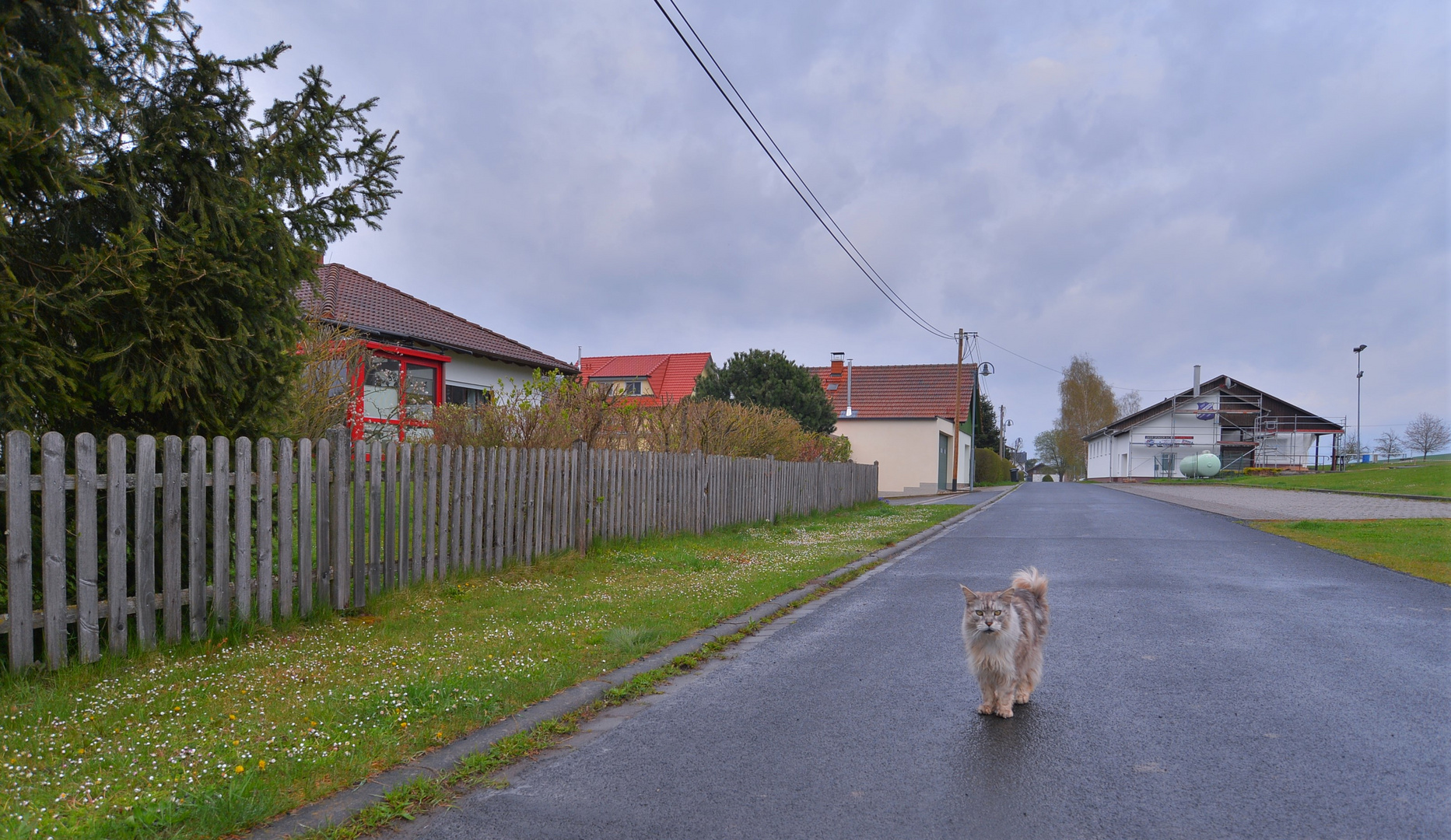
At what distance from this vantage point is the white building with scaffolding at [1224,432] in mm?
64688

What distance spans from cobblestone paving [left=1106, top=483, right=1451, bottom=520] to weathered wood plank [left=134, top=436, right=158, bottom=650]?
2061cm

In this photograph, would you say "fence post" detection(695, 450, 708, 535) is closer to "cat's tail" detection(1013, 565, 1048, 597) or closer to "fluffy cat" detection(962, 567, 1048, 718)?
"cat's tail" detection(1013, 565, 1048, 597)

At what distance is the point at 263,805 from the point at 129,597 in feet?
9.24

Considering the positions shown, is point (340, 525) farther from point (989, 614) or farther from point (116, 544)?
point (989, 614)

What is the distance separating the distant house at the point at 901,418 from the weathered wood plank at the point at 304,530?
32141 mm

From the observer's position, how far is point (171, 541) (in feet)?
17.0

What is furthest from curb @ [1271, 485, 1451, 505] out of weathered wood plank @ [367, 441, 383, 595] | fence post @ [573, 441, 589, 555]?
weathered wood plank @ [367, 441, 383, 595]

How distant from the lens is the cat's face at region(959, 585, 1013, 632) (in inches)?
173

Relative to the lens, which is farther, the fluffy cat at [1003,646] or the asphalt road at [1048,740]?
the fluffy cat at [1003,646]

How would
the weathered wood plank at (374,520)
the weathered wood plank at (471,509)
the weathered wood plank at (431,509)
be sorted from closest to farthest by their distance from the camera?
the weathered wood plank at (374,520) < the weathered wood plank at (431,509) < the weathered wood plank at (471,509)

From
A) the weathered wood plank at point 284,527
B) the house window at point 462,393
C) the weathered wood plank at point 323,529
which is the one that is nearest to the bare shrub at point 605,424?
the weathered wood plank at point 323,529

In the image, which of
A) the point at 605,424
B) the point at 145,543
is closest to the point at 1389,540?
the point at 605,424

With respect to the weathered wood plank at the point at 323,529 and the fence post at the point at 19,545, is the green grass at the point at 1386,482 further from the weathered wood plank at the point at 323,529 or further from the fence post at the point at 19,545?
the fence post at the point at 19,545

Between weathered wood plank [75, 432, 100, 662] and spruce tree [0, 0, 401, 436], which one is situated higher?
spruce tree [0, 0, 401, 436]
